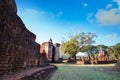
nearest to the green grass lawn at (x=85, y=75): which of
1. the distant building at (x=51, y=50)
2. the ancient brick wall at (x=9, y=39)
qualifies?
the ancient brick wall at (x=9, y=39)

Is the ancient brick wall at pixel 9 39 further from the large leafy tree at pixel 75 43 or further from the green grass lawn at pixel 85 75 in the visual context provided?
the large leafy tree at pixel 75 43

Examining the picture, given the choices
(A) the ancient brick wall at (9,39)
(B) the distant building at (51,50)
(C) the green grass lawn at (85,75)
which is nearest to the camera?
(A) the ancient brick wall at (9,39)

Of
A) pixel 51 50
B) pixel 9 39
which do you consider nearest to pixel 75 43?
pixel 51 50

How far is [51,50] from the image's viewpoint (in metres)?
32.6

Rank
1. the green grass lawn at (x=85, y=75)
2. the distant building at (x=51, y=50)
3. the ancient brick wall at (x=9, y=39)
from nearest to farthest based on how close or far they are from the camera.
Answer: the ancient brick wall at (x=9, y=39), the green grass lawn at (x=85, y=75), the distant building at (x=51, y=50)

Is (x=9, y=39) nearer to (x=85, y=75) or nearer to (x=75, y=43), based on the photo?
(x=85, y=75)

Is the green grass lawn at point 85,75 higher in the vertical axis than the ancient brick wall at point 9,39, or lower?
lower

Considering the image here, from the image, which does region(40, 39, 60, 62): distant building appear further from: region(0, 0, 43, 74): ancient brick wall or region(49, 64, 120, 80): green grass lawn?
region(0, 0, 43, 74): ancient brick wall

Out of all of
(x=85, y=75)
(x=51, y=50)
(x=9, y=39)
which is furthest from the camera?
(x=51, y=50)

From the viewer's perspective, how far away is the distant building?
32.1 m

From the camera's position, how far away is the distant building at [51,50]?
105 feet

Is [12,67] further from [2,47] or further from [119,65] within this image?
[119,65]

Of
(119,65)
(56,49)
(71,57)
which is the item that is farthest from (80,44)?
(119,65)

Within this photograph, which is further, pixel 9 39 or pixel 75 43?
pixel 75 43
